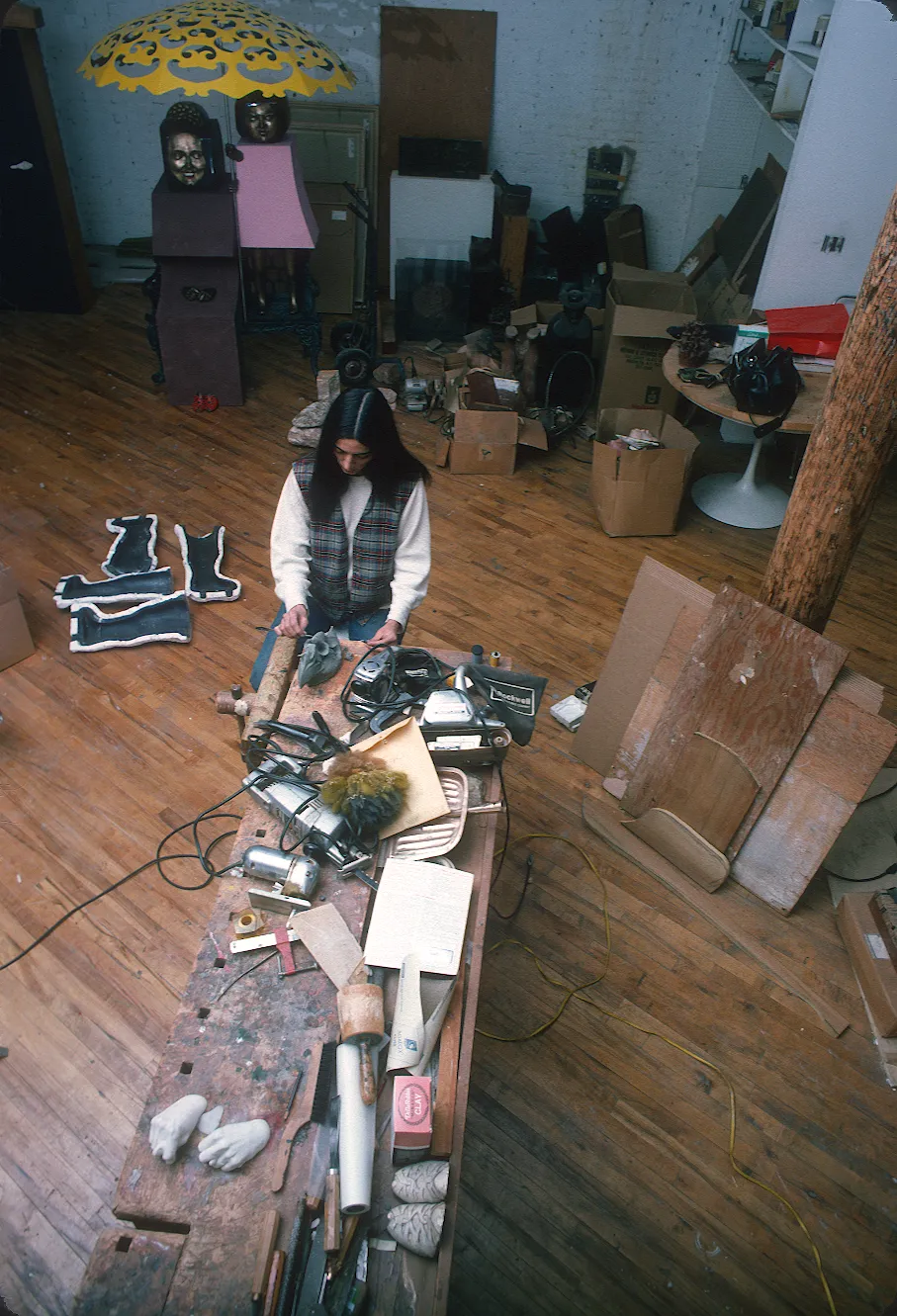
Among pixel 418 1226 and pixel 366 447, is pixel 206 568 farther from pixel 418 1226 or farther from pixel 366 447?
pixel 418 1226

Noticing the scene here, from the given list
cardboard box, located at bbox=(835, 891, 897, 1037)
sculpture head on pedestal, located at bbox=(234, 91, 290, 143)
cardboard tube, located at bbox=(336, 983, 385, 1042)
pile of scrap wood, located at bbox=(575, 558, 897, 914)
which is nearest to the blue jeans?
pile of scrap wood, located at bbox=(575, 558, 897, 914)

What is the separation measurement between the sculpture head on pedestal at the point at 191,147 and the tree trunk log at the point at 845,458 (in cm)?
369

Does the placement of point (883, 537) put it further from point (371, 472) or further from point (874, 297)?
point (371, 472)

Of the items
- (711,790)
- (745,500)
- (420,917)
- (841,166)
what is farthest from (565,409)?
(420,917)

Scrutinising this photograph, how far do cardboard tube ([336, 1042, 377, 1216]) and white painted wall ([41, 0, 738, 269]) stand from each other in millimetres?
5999

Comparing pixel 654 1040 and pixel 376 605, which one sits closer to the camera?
pixel 654 1040

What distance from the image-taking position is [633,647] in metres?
2.92

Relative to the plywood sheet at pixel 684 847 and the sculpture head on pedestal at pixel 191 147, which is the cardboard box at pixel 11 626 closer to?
the plywood sheet at pixel 684 847

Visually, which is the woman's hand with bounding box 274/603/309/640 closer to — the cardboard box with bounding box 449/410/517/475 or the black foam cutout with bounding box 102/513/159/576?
the black foam cutout with bounding box 102/513/159/576

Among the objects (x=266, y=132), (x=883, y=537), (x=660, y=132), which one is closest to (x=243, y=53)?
(x=266, y=132)

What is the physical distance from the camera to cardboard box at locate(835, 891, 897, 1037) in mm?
2436

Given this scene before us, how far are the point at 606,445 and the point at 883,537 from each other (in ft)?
5.06

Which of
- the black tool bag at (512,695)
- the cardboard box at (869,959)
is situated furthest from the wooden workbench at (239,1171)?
the cardboard box at (869,959)

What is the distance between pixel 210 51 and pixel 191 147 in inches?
41.8
